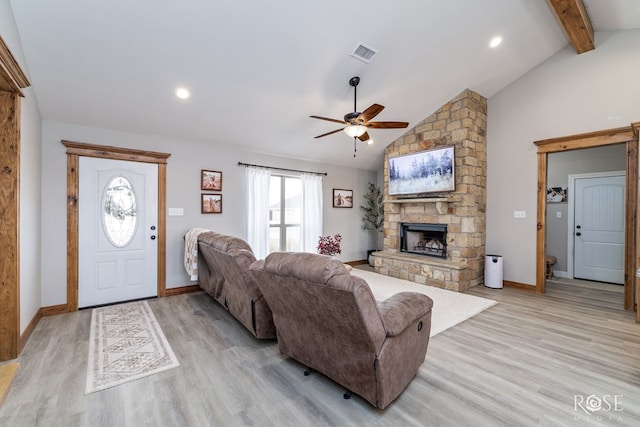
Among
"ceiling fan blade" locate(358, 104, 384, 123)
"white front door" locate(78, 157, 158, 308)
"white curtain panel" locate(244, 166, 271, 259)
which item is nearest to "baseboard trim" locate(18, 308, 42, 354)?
"white front door" locate(78, 157, 158, 308)

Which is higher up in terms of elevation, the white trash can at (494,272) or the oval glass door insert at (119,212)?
the oval glass door insert at (119,212)

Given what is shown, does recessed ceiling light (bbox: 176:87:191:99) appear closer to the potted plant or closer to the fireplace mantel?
the fireplace mantel

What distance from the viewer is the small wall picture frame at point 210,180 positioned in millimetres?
4727

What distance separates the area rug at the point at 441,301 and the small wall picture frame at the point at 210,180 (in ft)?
10.4

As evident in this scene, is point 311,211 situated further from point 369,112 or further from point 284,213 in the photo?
point 369,112

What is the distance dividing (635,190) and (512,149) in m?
1.64

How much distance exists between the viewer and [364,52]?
3537 mm

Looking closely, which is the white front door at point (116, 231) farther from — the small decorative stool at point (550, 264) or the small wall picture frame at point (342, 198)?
the small decorative stool at point (550, 264)

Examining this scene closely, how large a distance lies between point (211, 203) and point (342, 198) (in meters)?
3.05

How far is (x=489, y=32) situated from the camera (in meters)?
3.71

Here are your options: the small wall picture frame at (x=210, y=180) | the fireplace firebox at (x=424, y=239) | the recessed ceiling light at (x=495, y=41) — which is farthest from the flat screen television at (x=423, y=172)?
the small wall picture frame at (x=210, y=180)

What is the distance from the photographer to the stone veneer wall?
15.9ft

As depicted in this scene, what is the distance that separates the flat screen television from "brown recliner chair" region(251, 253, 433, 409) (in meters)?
3.45

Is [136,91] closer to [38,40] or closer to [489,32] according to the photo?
[38,40]
